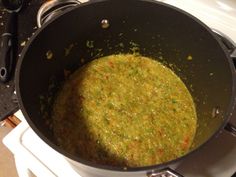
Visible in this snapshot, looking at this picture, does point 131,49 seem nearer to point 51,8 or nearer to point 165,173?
point 51,8

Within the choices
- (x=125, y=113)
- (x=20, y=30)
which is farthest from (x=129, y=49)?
(x=20, y=30)

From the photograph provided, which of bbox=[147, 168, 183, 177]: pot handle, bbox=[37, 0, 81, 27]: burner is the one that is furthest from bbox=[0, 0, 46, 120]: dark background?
bbox=[147, 168, 183, 177]: pot handle

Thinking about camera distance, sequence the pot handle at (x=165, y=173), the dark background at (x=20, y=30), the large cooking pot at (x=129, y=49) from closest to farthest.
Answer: the pot handle at (x=165, y=173), the large cooking pot at (x=129, y=49), the dark background at (x=20, y=30)

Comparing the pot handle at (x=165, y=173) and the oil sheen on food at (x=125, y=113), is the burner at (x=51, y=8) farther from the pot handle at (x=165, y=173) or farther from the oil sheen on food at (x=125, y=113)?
the pot handle at (x=165, y=173)

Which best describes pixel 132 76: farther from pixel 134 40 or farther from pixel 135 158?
pixel 135 158

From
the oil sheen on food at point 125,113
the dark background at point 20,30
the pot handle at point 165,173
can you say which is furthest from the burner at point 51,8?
the pot handle at point 165,173

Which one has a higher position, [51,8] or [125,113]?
[51,8]
